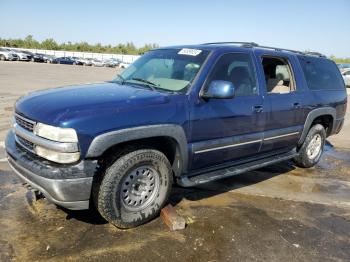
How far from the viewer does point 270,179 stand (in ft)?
19.5

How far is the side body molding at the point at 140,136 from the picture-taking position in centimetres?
335

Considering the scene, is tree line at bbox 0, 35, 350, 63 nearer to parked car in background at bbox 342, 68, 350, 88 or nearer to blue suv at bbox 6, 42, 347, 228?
parked car in background at bbox 342, 68, 350, 88

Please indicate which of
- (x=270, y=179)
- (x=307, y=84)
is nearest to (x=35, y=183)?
(x=270, y=179)

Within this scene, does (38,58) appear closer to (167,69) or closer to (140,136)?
(167,69)

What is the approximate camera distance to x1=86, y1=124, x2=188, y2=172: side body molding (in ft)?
11.0

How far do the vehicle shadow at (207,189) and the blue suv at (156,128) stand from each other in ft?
0.74

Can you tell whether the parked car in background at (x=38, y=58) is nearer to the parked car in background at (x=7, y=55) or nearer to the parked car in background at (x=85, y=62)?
the parked car in background at (x=7, y=55)

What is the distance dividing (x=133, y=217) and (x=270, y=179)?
2833mm

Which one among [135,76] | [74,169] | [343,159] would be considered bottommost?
[343,159]

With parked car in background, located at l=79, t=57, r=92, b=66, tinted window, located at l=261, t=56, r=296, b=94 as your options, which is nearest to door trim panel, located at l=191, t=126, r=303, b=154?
tinted window, located at l=261, t=56, r=296, b=94

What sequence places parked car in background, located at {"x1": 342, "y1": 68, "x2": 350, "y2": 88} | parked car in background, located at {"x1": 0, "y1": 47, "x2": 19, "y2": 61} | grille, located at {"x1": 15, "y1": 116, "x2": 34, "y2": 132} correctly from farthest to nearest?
parked car in background, located at {"x1": 0, "y1": 47, "x2": 19, "y2": 61}, parked car in background, located at {"x1": 342, "y1": 68, "x2": 350, "y2": 88}, grille, located at {"x1": 15, "y1": 116, "x2": 34, "y2": 132}

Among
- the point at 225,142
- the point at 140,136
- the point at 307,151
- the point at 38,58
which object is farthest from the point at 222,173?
the point at 38,58

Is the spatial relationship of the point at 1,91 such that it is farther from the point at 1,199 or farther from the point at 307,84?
the point at 307,84

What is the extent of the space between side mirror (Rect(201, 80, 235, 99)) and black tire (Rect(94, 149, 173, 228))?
0.86m
